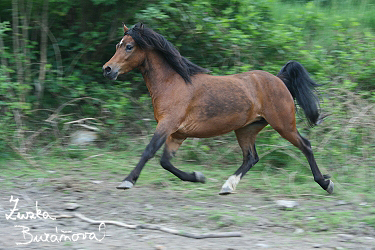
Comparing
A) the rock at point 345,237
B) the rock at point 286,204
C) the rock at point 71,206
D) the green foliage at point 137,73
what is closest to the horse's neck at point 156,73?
the rock at point 71,206

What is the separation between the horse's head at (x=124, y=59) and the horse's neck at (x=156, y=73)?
13cm

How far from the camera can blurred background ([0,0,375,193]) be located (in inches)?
264

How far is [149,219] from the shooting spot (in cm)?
459

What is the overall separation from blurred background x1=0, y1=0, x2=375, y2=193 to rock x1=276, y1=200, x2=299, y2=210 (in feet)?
4.22

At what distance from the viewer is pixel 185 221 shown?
4.57 meters

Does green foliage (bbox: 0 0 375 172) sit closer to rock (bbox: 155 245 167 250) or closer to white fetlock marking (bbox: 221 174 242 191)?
white fetlock marking (bbox: 221 174 242 191)

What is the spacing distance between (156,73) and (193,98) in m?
0.53

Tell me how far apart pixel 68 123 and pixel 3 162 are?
1.10 meters

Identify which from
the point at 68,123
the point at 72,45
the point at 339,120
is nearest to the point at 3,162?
the point at 68,123

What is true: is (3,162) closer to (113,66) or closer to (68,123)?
(68,123)

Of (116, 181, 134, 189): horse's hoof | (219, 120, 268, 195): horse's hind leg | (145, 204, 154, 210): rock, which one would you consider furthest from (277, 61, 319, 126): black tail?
(116, 181, 134, 189): horse's hoof

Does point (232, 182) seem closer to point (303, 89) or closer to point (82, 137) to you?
point (303, 89)

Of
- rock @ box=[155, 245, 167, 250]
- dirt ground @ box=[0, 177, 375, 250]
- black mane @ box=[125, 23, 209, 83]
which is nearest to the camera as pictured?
rock @ box=[155, 245, 167, 250]

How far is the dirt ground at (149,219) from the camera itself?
3949mm
